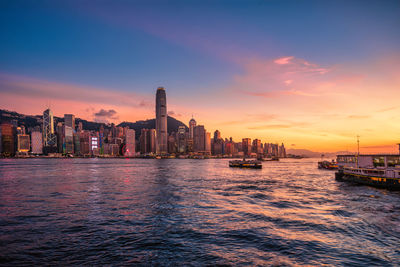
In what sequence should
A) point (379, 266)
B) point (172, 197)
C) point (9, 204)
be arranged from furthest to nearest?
point (172, 197)
point (9, 204)
point (379, 266)

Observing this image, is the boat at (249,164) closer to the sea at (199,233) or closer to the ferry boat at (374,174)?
the ferry boat at (374,174)

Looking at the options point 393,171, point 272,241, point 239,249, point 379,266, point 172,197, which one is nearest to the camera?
point 379,266

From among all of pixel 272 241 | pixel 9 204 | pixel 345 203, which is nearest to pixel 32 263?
pixel 272 241

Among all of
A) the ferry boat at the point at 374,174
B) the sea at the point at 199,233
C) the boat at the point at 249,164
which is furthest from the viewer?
the boat at the point at 249,164

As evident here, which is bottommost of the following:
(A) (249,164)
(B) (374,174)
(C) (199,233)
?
(A) (249,164)

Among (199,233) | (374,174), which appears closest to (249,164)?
(374,174)

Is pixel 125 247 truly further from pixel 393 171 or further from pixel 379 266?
pixel 393 171

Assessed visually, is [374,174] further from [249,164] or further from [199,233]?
[249,164]

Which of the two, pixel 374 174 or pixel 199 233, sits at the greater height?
pixel 374 174

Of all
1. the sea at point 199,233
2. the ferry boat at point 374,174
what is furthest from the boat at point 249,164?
the sea at point 199,233

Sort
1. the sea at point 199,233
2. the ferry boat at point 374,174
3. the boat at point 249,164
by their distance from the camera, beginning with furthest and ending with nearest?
the boat at point 249,164 < the ferry boat at point 374,174 < the sea at point 199,233

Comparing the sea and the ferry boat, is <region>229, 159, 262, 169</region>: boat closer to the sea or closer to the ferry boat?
the ferry boat

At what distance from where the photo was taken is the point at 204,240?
21.4 meters

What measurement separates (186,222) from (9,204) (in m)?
30.3
